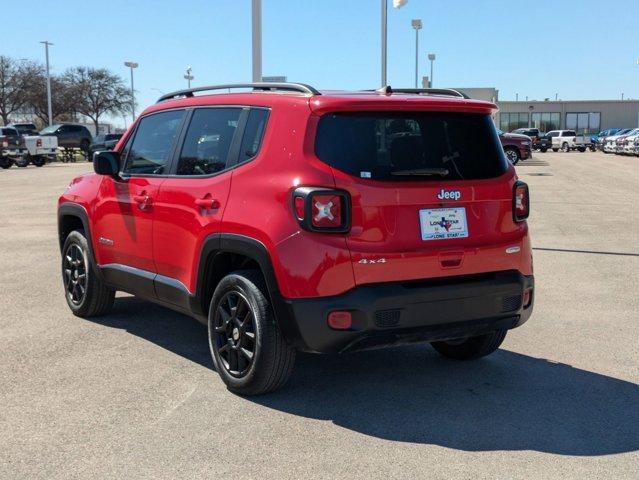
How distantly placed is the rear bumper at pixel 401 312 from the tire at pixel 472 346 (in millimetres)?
716

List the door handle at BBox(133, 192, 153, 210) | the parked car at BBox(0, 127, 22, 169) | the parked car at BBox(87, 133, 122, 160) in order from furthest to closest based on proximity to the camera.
→ 1. the parked car at BBox(87, 133, 122, 160)
2. the parked car at BBox(0, 127, 22, 169)
3. the door handle at BBox(133, 192, 153, 210)

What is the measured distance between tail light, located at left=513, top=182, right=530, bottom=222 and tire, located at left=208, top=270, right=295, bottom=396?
162cm

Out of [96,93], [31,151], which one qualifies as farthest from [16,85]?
[31,151]

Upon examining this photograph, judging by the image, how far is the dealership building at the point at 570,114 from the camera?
8888 centimetres

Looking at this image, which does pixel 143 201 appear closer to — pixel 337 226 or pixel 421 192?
pixel 337 226

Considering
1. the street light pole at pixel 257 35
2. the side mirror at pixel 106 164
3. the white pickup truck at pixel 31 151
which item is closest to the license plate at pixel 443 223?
the side mirror at pixel 106 164

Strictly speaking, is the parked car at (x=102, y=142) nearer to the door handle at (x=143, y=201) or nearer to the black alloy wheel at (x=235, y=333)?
the door handle at (x=143, y=201)

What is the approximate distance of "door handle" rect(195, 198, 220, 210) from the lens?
15.8ft

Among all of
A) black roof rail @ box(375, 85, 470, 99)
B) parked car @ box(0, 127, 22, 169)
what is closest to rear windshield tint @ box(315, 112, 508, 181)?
black roof rail @ box(375, 85, 470, 99)

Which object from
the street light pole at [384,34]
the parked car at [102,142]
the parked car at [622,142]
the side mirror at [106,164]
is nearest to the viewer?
the side mirror at [106,164]

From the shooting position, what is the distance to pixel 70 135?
164ft

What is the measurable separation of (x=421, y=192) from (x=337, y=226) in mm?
545

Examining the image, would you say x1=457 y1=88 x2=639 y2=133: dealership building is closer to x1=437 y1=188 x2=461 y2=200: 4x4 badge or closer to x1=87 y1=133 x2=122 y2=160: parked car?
x1=87 y1=133 x2=122 y2=160: parked car

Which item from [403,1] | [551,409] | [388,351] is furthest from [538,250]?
[403,1]
